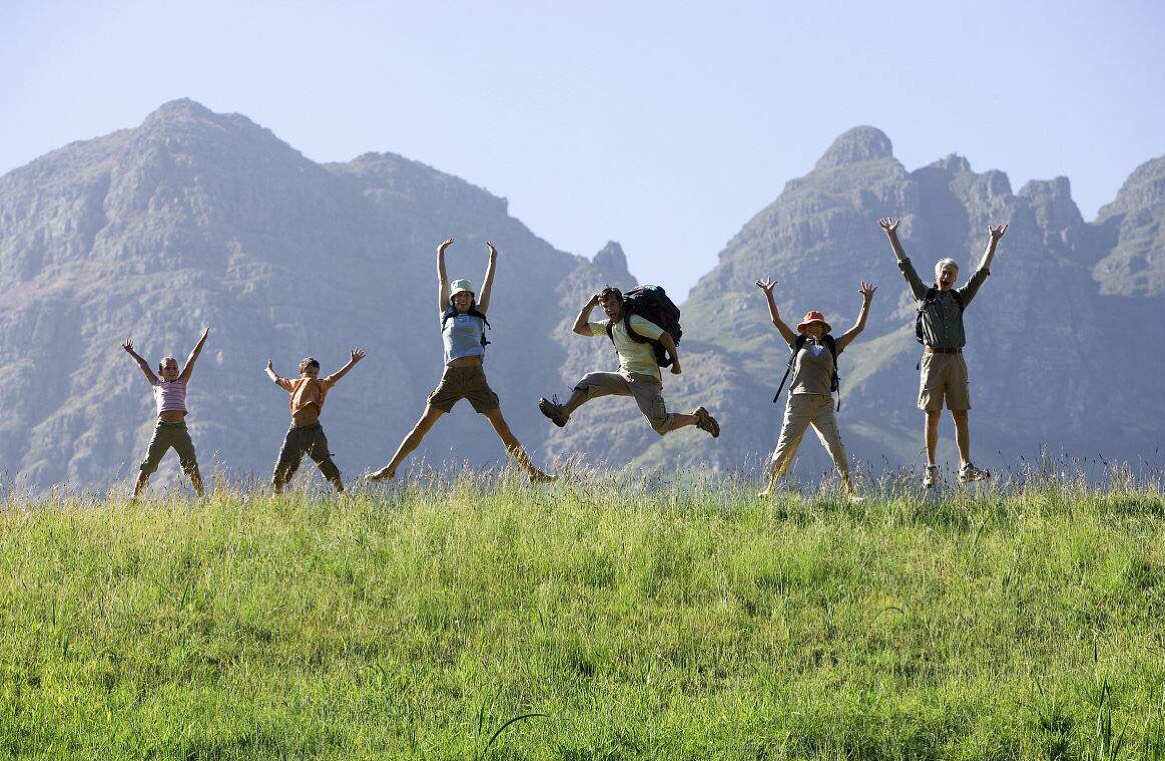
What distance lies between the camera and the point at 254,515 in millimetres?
11992

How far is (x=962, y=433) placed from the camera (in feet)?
46.6

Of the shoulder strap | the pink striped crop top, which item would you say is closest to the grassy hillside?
the shoulder strap

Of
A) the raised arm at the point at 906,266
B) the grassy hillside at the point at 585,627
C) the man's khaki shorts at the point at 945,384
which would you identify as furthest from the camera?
the man's khaki shorts at the point at 945,384

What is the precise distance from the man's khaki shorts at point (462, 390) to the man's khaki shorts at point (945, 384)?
4.70 meters

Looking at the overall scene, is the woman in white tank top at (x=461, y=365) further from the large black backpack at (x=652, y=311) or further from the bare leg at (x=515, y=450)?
the large black backpack at (x=652, y=311)

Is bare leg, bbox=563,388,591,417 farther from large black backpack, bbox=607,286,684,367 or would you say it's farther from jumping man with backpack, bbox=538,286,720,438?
large black backpack, bbox=607,286,684,367

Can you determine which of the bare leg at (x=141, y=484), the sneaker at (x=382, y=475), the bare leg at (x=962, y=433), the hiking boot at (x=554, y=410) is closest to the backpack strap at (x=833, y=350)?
the bare leg at (x=962, y=433)

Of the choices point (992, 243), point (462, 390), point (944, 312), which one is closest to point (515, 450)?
point (462, 390)

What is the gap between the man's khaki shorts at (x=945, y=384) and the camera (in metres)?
13.8

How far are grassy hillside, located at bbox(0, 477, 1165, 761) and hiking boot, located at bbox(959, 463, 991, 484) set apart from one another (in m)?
0.73

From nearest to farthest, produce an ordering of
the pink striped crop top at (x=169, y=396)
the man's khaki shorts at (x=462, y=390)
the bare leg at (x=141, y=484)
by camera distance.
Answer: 1. the man's khaki shorts at (x=462, y=390)
2. the bare leg at (x=141, y=484)
3. the pink striped crop top at (x=169, y=396)

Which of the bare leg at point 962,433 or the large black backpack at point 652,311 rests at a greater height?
the large black backpack at point 652,311

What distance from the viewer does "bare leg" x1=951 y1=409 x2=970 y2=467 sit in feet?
45.4

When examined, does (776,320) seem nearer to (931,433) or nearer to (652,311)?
(652,311)
